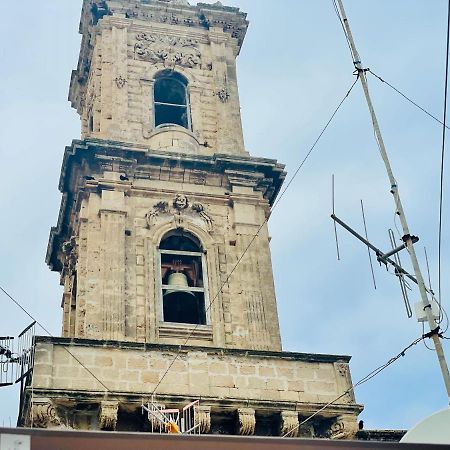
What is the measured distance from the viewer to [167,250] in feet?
72.4

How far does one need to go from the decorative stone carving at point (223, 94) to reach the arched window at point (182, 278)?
489 cm

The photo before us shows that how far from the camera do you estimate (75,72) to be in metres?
29.3

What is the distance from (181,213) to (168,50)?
233 inches

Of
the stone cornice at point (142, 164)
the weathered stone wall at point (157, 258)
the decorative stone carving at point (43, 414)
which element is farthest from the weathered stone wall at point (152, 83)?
the decorative stone carving at point (43, 414)

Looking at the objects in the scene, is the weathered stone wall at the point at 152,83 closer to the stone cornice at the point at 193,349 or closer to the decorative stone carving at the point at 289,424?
the stone cornice at the point at 193,349

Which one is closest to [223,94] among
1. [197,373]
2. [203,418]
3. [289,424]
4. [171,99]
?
[171,99]

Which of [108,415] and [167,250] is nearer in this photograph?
[108,415]

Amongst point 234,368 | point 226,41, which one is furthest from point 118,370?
point 226,41

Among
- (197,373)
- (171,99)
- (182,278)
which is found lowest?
(197,373)

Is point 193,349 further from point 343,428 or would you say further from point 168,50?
point 168,50

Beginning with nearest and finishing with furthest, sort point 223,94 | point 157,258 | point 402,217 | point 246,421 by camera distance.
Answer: point 402,217 < point 246,421 < point 157,258 < point 223,94

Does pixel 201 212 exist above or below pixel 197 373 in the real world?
above

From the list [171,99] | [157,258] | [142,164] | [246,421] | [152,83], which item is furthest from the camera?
[171,99]

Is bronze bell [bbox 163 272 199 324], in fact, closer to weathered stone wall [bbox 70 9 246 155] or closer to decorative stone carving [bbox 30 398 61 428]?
weathered stone wall [bbox 70 9 246 155]
